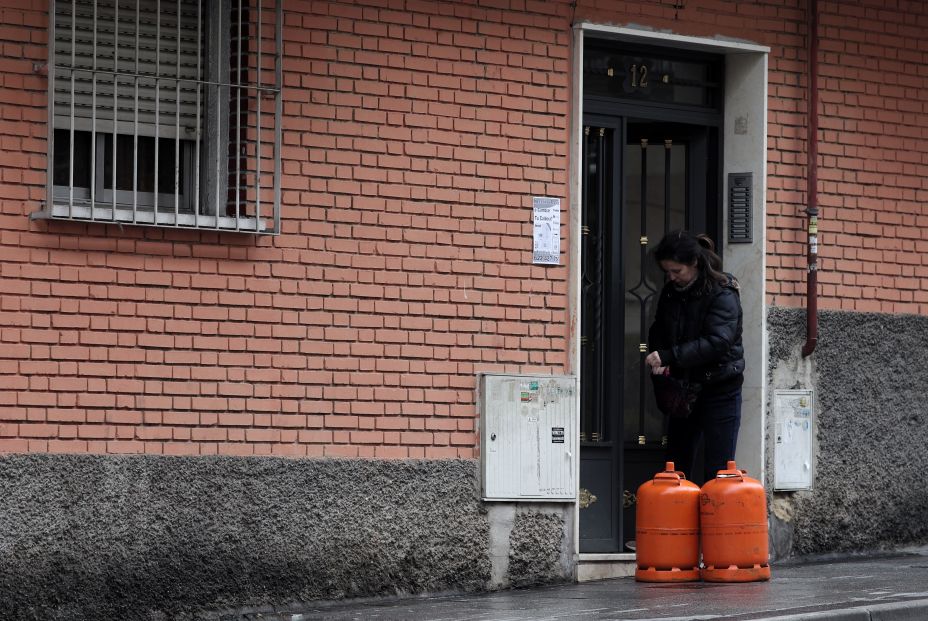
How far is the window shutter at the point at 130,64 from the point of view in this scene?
873 cm

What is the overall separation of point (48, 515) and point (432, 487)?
2.19 m

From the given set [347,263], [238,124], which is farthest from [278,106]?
[347,263]

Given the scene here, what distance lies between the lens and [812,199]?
1102cm

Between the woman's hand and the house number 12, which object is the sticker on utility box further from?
the house number 12

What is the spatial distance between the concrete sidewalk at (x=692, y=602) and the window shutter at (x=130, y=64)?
8.81 feet

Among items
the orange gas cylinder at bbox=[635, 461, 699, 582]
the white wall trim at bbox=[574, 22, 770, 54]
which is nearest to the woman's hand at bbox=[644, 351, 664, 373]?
the orange gas cylinder at bbox=[635, 461, 699, 582]

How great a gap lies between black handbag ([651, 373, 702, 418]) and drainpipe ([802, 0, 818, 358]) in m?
1.18

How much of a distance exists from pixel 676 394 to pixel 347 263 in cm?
217

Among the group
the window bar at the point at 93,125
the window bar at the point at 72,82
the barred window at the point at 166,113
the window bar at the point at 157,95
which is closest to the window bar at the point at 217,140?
the barred window at the point at 166,113

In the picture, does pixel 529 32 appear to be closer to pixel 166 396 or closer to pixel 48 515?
pixel 166 396

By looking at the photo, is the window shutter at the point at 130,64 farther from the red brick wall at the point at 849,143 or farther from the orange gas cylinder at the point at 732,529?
the orange gas cylinder at the point at 732,529

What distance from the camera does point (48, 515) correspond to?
8.49m

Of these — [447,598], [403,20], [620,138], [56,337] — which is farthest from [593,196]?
[56,337]

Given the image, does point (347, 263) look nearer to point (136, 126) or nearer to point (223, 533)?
point (136, 126)
